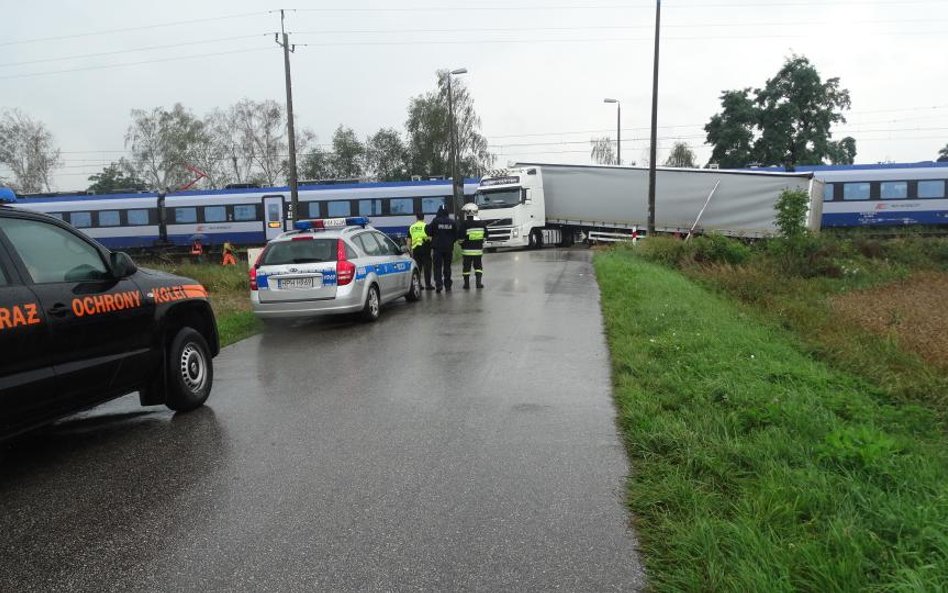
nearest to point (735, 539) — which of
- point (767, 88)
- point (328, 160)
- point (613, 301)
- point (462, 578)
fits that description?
point (462, 578)

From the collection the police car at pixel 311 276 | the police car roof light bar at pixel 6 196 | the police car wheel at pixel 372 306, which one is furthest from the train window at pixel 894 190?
the police car roof light bar at pixel 6 196

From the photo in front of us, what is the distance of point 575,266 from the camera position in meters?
19.7

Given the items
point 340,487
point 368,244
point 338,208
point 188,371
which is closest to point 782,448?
point 340,487

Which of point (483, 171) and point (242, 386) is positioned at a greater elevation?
point (483, 171)

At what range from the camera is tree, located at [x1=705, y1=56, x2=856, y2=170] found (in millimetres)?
51000

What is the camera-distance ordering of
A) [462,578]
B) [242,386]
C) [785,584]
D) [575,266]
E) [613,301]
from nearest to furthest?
1. [785,584]
2. [462,578]
3. [242,386]
4. [613,301]
5. [575,266]

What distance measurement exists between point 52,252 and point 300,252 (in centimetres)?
578

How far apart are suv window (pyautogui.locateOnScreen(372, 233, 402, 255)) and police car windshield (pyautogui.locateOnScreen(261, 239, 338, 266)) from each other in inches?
68.0

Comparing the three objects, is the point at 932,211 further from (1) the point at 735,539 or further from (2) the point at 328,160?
(2) the point at 328,160

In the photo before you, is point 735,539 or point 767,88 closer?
point 735,539

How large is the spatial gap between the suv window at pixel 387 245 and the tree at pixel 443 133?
48823 millimetres

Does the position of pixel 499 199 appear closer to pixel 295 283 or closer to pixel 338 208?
pixel 338 208

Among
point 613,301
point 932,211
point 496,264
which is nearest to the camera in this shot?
point 613,301

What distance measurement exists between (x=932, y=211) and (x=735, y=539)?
35.9 metres
